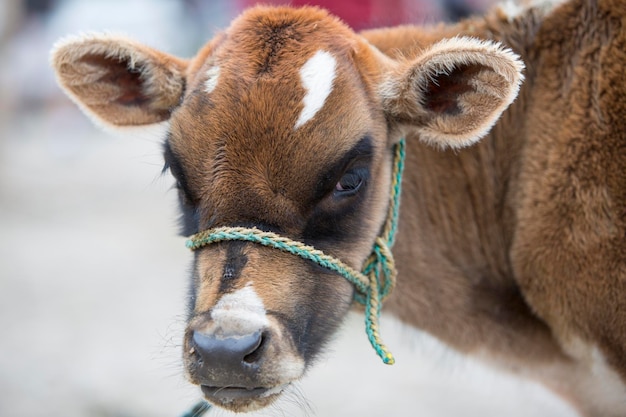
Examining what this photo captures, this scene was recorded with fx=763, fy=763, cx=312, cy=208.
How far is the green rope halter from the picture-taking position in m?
3.68

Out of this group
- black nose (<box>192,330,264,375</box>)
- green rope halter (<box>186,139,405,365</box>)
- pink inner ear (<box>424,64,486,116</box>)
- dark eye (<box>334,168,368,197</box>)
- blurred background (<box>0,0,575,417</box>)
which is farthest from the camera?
blurred background (<box>0,0,575,417</box>)

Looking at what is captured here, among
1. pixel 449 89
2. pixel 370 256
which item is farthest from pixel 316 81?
pixel 370 256

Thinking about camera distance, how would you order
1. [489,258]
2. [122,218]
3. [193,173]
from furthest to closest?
[122,218]
[489,258]
[193,173]

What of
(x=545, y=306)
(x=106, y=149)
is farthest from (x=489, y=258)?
(x=106, y=149)

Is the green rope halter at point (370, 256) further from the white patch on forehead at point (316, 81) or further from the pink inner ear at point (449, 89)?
the white patch on forehead at point (316, 81)

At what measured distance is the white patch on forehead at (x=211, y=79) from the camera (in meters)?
4.01

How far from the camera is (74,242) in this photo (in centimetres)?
1168

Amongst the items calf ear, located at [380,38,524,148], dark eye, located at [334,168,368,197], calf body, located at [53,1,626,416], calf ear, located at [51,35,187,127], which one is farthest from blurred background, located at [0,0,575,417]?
calf ear, located at [380,38,524,148]

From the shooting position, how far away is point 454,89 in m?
4.18

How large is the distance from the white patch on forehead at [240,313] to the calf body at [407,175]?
10 mm

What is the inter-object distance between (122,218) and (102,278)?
2.75m

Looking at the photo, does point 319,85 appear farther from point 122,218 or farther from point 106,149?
point 106,149

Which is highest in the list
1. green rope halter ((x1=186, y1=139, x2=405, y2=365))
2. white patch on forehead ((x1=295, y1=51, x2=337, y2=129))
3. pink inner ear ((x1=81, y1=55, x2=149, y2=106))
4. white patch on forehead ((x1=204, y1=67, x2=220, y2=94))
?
white patch on forehead ((x1=295, y1=51, x2=337, y2=129))

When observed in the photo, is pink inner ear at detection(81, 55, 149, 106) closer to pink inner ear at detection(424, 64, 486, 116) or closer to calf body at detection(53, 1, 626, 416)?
calf body at detection(53, 1, 626, 416)
